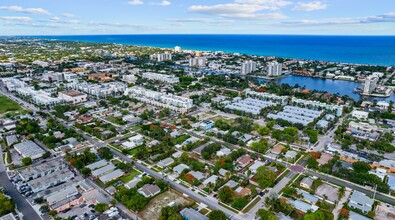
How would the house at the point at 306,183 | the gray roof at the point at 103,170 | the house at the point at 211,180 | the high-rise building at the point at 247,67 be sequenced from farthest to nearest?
the high-rise building at the point at 247,67, the gray roof at the point at 103,170, the house at the point at 211,180, the house at the point at 306,183

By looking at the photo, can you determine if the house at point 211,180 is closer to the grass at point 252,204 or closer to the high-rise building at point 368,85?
the grass at point 252,204

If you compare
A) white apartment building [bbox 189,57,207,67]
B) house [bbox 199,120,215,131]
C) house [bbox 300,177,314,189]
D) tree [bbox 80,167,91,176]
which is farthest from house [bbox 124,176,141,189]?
white apartment building [bbox 189,57,207,67]

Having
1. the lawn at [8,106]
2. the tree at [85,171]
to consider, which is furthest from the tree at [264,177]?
the lawn at [8,106]

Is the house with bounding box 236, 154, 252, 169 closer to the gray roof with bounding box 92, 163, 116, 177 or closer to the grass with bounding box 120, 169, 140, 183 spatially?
the grass with bounding box 120, 169, 140, 183

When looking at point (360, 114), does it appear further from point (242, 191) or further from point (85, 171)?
point (85, 171)

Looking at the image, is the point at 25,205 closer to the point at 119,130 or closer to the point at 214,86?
the point at 119,130

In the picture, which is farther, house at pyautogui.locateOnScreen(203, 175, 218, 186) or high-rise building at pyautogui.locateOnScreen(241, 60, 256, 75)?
high-rise building at pyautogui.locateOnScreen(241, 60, 256, 75)
